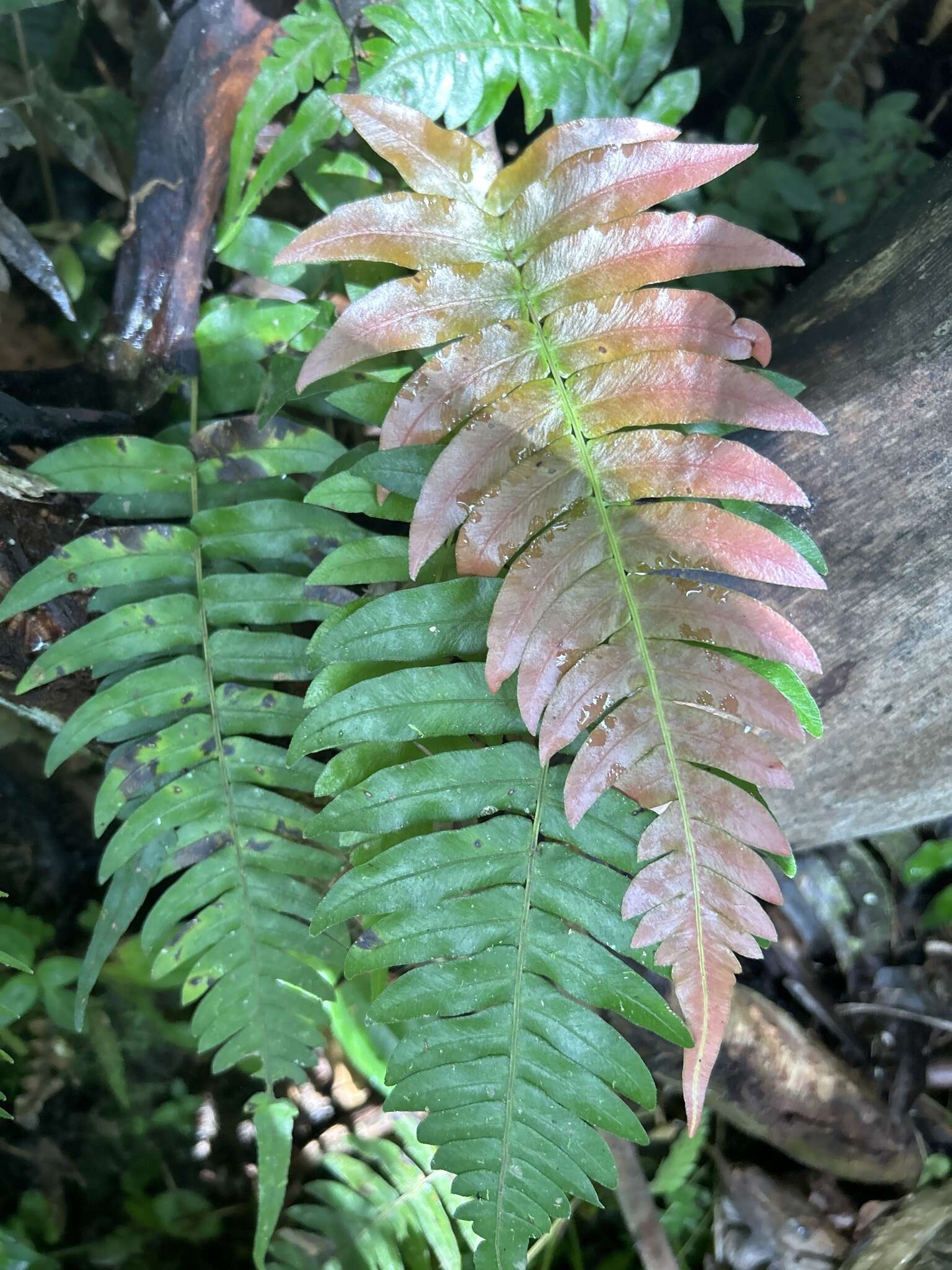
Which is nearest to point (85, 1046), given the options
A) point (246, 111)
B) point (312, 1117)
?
point (312, 1117)

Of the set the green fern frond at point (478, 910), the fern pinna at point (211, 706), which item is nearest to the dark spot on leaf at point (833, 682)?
the green fern frond at point (478, 910)

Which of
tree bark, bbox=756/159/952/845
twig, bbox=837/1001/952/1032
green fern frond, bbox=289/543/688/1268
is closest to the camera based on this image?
green fern frond, bbox=289/543/688/1268

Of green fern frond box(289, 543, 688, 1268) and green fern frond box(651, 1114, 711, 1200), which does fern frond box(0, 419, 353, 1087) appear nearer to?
green fern frond box(289, 543, 688, 1268)

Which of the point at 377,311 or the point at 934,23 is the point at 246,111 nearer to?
the point at 377,311

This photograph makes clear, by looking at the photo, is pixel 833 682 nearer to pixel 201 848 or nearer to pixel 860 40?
pixel 201 848

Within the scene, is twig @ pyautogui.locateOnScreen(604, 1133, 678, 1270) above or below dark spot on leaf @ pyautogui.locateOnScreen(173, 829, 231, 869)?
below

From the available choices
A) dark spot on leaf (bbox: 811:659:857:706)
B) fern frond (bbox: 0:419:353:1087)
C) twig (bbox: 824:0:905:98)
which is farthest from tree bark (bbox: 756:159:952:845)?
fern frond (bbox: 0:419:353:1087)

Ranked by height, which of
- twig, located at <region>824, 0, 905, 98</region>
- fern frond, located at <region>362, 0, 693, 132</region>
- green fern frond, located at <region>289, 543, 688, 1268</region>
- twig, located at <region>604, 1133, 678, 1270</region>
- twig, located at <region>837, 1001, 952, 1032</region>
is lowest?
twig, located at <region>604, 1133, 678, 1270</region>
